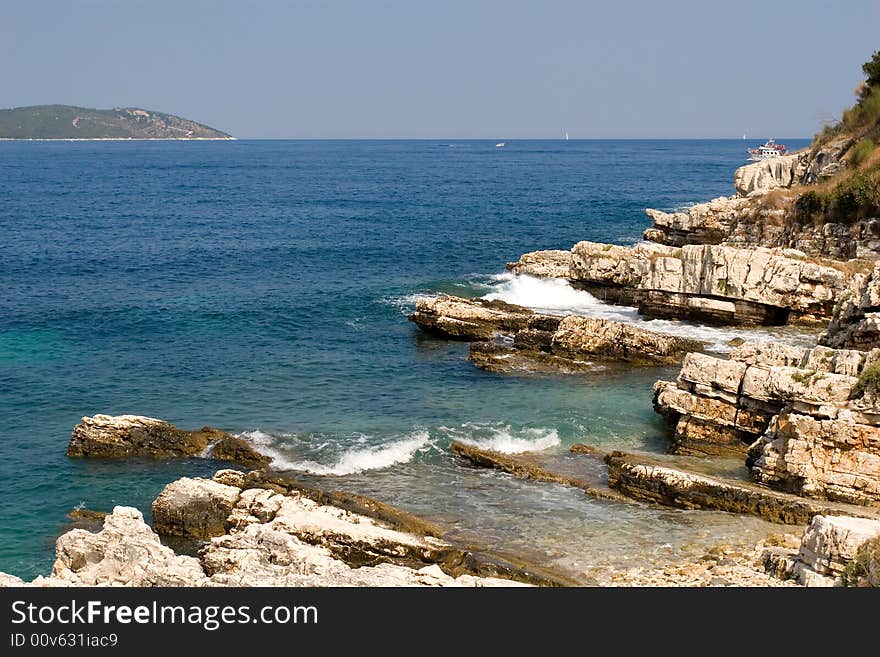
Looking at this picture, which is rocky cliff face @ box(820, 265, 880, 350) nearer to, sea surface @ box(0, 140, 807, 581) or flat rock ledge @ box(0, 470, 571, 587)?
sea surface @ box(0, 140, 807, 581)

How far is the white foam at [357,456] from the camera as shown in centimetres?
2966

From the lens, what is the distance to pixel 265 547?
20.0 m

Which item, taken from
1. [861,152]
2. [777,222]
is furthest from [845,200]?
[861,152]

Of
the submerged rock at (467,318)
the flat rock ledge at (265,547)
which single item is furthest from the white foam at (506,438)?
the submerged rock at (467,318)

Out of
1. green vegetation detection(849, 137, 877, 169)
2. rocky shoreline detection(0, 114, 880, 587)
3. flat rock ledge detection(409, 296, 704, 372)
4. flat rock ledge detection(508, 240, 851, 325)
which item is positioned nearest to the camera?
rocky shoreline detection(0, 114, 880, 587)

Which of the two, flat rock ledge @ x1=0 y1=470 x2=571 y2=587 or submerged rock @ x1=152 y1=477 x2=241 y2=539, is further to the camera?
submerged rock @ x1=152 y1=477 x2=241 y2=539

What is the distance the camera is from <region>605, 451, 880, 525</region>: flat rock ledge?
24219mm

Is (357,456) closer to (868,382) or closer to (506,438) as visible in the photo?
(506,438)

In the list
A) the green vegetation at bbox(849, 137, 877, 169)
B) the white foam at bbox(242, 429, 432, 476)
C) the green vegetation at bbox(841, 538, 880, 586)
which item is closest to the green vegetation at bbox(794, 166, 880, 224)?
the green vegetation at bbox(849, 137, 877, 169)

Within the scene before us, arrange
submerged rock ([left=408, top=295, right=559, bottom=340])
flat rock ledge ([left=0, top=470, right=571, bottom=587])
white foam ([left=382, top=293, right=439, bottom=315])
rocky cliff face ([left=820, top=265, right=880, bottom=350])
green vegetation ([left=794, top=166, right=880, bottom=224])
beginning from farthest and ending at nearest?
white foam ([left=382, top=293, right=439, bottom=315]) → green vegetation ([left=794, top=166, right=880, bottom=224]) → submerged rock ([left=408, top=295, right=559, bottom=340]) → rocky cliff face ([left=820, top=265, right=880, bottom=350]) → flat rock ledge ([left=0, top=470, right=571, bottom=587])

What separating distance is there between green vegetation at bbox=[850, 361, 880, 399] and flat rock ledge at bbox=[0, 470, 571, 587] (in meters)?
10.5

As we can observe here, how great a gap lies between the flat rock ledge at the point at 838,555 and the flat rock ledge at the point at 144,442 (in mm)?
17606

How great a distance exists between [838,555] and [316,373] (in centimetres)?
2609

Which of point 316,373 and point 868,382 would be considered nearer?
point 868,382
